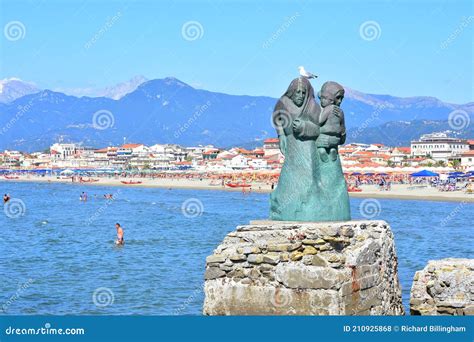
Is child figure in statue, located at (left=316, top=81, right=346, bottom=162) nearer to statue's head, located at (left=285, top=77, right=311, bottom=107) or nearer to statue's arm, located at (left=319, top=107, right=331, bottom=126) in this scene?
statue's arm, located at (left=319, top=107, right=331, bottom=126)

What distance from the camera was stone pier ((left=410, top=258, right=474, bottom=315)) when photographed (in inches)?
446

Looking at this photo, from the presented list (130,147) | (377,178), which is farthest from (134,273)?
(130,147)

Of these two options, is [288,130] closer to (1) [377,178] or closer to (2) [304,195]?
(2) [304,195]

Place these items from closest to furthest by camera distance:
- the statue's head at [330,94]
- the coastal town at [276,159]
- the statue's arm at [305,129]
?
the statue's arm at [305,129], the statue's head at [330,94], the coastal town at [276,159]

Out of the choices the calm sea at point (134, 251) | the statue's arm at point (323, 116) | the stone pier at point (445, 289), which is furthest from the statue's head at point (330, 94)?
the calm sea at point (134, 251)

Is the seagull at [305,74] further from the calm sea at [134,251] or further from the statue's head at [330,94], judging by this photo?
the calm sea at [134,251]

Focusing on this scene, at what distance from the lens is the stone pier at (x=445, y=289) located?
11.3 metres

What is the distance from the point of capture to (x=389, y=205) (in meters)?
62.3

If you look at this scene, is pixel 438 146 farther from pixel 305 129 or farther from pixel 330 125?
pixel 305 129

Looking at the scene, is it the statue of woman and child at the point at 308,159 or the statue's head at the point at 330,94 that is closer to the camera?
the statue of woman and child at the point at 308,159

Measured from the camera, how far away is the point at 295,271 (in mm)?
10438

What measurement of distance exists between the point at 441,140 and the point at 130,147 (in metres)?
Answer: 72.2

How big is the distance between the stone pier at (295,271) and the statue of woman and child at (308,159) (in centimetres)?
64

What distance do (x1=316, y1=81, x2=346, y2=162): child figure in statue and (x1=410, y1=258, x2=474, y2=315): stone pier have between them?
6.95 feet
